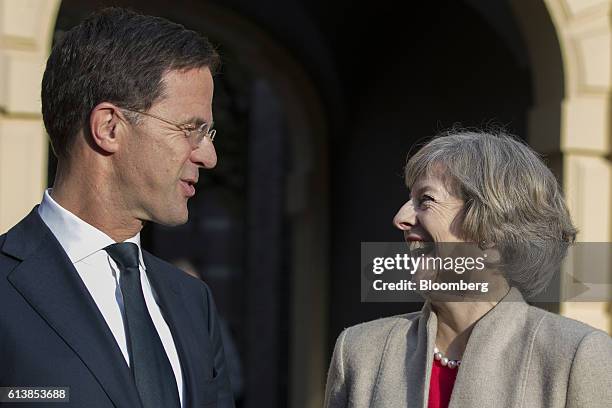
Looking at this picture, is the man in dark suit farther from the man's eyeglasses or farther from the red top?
the red top

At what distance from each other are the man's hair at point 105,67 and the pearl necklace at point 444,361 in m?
0.82

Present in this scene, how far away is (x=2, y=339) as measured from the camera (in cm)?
207

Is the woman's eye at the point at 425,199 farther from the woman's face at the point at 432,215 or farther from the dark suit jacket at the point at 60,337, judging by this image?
the dark suit jacket at the point at 60,337

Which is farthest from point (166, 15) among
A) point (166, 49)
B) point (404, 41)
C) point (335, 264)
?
point (166, 49)

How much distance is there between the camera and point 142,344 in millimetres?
2211

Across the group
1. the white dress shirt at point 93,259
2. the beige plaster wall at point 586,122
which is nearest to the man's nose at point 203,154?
the white dress shirt at point 93,259

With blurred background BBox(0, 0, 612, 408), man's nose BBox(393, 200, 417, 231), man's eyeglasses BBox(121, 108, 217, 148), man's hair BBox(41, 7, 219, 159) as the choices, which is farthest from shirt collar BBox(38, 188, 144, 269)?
blurred background BBox(0, 0, 612, 408)

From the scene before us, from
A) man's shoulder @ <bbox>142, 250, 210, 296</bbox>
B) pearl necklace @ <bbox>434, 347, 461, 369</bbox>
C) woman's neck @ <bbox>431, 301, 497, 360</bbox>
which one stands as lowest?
pearl necklace @ <bbox>434, 347, 461, 369</bbox>

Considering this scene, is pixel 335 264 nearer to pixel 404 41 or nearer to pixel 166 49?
pixel 404 41

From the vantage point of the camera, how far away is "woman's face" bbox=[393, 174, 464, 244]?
2.43 m

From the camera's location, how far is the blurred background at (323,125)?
229 inches

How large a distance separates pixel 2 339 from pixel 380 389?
2.78 feet

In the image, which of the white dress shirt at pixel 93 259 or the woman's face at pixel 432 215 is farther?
the woman's face at pixel 432 215

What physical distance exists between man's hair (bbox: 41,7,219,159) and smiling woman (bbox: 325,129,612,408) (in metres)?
0.62
